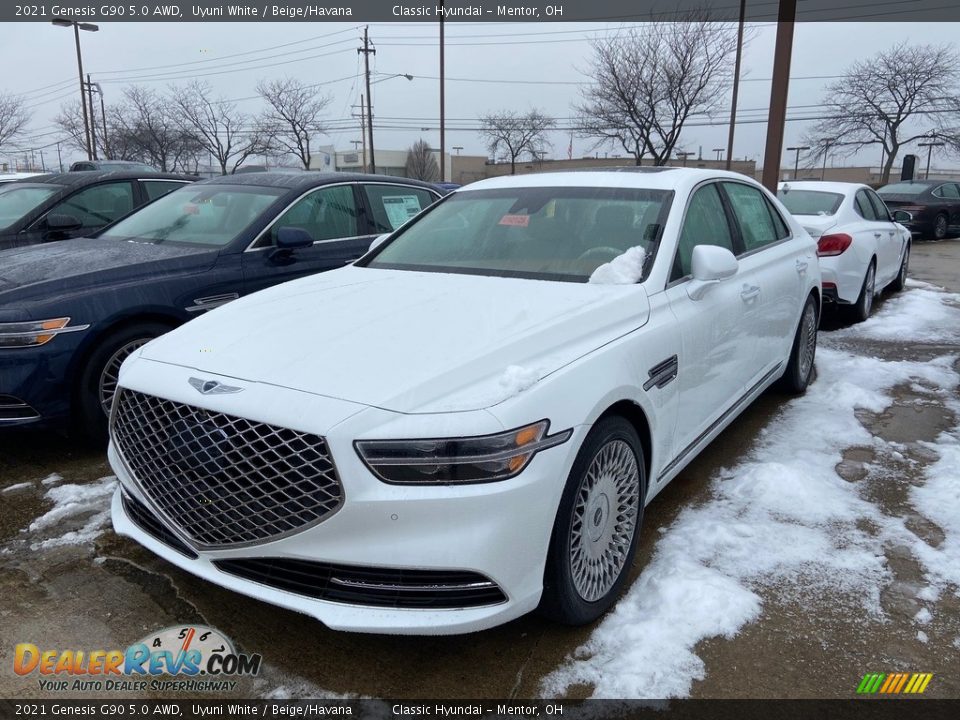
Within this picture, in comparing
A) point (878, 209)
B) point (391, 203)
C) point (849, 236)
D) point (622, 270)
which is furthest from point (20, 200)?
point (878, 209)

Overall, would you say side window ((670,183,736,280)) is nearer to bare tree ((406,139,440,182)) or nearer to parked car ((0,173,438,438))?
parked car ((0,173,438,438))

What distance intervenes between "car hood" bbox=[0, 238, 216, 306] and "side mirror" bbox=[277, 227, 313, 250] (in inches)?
18.1

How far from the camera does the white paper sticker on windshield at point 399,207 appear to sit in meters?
6.23

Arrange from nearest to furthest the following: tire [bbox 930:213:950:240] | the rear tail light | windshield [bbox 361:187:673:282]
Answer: windshield [bbox 361:187:673:282]
the rear tail light
tire [bbox 930:213:950:240]

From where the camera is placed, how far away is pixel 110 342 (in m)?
4.15

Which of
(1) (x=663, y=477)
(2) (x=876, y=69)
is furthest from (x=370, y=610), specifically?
(2) (x=876, y=69)

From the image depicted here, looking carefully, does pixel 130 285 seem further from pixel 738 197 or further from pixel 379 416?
pixel 738 197

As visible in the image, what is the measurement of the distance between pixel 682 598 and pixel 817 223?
577 centimetres

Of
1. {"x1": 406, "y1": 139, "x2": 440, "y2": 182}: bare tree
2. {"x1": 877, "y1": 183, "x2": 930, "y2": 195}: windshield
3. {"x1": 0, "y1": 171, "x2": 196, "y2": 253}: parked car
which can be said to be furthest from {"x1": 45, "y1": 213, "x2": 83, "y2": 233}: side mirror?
{"x1": 406, "y1": 139, "x2": 440, "y2": 182}: bare tree

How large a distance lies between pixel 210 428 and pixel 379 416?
0.60 metres

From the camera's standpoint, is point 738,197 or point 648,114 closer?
point 738,197

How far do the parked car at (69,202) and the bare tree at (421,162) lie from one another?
61.6 meters

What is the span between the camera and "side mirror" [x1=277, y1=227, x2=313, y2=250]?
4.84 m

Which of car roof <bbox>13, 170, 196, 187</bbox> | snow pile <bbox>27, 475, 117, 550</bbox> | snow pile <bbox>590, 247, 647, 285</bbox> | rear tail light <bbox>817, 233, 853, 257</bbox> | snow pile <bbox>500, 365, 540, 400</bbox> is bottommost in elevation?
snow pile <bbox>27, 475, 117, 550</bbox>
